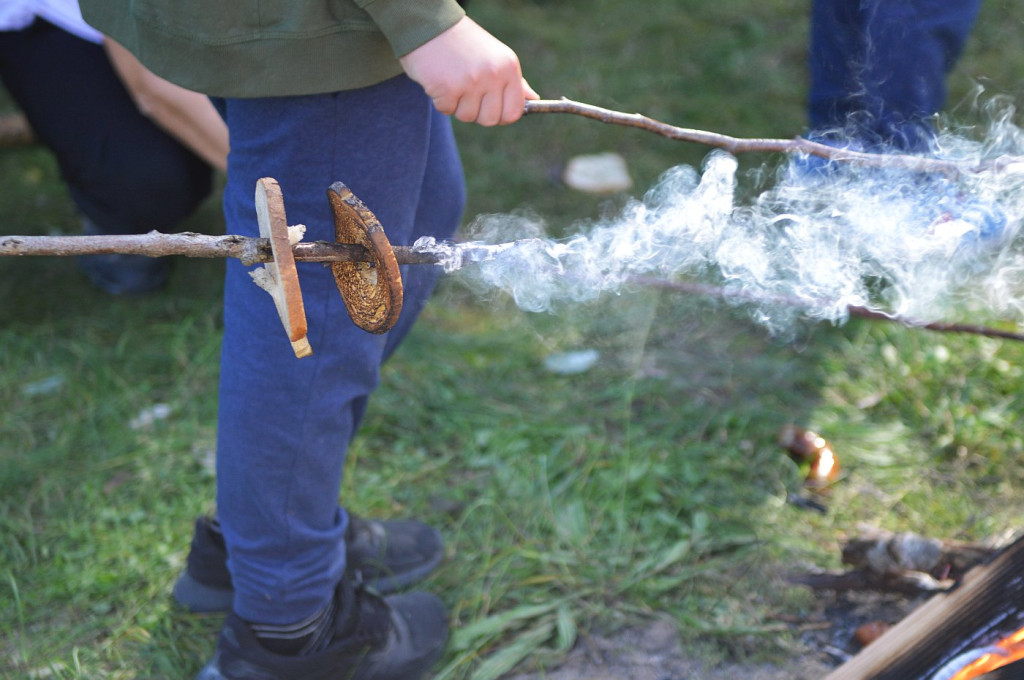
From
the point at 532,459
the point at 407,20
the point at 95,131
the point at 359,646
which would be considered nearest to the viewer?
the point at 407,20

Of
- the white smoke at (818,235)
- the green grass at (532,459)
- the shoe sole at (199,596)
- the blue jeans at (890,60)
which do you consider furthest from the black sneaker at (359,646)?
the blue jeans at (890,60)

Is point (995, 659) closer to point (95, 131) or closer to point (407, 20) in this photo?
point (407, 20)

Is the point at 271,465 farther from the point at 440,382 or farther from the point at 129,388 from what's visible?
the point at 129,388

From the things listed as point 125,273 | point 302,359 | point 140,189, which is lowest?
point 125,273

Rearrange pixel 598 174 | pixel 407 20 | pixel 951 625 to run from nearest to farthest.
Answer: pixel 407 20 < pixel 951 625 < pixel 598 174

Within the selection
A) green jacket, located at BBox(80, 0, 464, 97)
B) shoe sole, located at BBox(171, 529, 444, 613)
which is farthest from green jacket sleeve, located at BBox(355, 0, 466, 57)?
shoe sole, located at BBox(171, 529, 444, 613)

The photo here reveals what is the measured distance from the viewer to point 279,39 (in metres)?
1.15

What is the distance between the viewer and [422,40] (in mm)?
1112

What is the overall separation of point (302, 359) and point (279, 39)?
1.48 feet

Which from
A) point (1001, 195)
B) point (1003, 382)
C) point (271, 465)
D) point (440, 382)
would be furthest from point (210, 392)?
point (1003, 382)

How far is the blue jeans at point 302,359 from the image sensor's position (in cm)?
123

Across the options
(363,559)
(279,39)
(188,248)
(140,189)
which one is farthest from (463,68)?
(140,189)

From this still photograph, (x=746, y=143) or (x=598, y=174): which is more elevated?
(x=746, y=143)

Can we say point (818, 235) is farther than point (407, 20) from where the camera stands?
Yes
